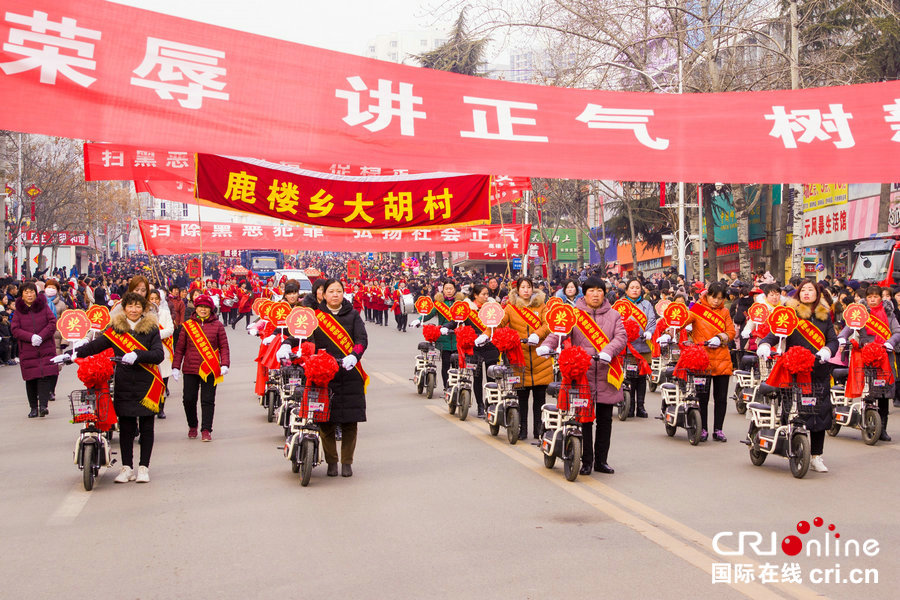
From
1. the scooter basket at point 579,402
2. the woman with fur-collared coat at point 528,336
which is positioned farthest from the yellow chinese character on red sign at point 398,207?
the woman with fur-collared coat at point 528,336

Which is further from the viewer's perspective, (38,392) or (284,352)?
(38,392)

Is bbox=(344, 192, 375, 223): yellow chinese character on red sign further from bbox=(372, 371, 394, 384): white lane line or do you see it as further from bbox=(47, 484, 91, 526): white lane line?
bbox=(372, 371, 394, 384): white lane line

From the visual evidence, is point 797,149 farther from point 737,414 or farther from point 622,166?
point 737,414

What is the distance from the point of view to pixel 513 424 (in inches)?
445

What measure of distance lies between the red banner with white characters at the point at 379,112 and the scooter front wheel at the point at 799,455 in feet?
7.73

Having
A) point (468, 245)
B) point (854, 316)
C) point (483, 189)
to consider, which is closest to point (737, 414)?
point (854, 316)

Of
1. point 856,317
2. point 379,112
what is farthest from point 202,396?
point 856,317

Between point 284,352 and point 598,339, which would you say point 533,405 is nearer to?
point 598,339

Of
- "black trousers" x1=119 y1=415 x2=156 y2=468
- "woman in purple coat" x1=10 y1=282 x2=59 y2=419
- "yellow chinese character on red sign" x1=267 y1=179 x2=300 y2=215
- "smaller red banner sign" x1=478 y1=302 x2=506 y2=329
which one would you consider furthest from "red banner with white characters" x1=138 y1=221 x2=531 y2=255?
"yellow chinese character on red sign" x1=267 y1=179 x2=300 y2=215

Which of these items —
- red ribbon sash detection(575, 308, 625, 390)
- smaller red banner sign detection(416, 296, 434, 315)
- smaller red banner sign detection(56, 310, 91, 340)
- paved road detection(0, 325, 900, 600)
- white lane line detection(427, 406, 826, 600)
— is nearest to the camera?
white lane line detection(427, 406, 826, 600)

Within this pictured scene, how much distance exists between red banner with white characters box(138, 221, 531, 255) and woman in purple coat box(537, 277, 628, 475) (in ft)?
37.3

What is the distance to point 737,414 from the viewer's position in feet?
46.9

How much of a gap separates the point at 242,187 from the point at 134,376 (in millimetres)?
1982

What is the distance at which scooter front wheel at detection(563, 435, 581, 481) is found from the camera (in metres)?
8.98
